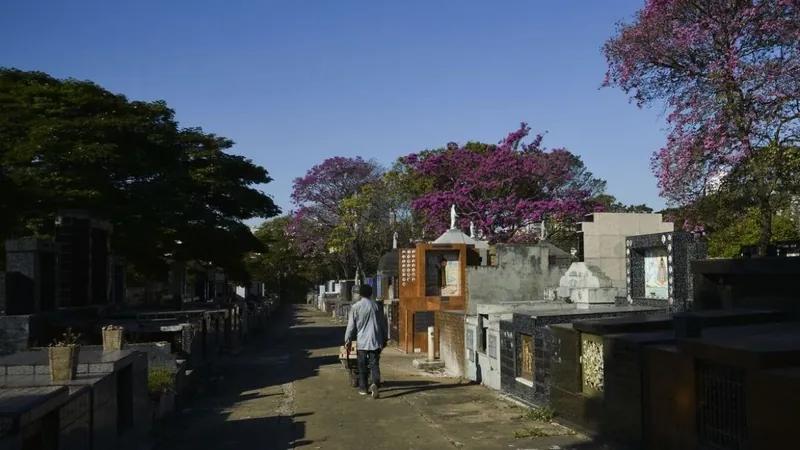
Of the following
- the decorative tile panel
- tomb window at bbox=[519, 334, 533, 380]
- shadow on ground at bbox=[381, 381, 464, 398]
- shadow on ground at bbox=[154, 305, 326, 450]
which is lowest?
shadow on ground at bbox=[154, 305, 326, 450]

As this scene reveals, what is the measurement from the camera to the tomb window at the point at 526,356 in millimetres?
10750

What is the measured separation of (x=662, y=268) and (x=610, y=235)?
11.9 feet

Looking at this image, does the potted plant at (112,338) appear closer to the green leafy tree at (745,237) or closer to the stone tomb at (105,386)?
the stone tomb at (105,386)

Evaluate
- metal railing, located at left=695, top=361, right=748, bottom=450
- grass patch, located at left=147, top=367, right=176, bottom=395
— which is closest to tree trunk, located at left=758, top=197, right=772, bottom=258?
metal railing, located at left=695, top=361, right=748, bottom=450

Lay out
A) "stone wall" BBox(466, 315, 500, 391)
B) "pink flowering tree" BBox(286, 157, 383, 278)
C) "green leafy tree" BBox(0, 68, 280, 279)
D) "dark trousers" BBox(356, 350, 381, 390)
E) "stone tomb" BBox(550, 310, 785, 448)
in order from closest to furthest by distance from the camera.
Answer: "stone tomb" BBox(550, 310, 785, 448)
"dark trousers" BBox(356, 350, 381, 390)
"stone wall" BBox(466, 315, 500, 391)
"green leafy tree" BBox(0, 68, 280, 279)
"pink flowering tree" BBox(286, 157, 383, 278)

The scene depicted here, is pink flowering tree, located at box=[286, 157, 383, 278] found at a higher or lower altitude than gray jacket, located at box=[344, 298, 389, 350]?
higher

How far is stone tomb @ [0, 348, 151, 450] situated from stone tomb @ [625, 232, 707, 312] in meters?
7.59

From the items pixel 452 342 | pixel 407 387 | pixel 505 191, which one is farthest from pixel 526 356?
pixel 505 191

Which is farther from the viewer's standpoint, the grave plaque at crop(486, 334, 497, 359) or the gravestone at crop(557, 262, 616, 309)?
the gravestone at crop(557, 262, 616, 309)

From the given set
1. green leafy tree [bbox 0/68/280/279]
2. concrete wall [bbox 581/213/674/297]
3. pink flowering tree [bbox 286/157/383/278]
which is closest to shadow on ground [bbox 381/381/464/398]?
concrete wall [bbox 581/213/674/297]

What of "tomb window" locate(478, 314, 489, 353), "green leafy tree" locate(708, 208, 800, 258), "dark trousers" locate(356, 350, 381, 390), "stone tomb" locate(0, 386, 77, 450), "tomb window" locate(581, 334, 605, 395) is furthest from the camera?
"green leafy tree" locate(708, 208, 800, 258)

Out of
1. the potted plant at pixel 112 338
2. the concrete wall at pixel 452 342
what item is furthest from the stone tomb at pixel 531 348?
the potted plant at pixel 112 338

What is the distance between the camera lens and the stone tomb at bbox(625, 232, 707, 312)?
11672mm

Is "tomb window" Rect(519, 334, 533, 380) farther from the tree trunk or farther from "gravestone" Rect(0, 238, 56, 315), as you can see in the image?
"gravestone" Rect(0, 238, 56, 315)
